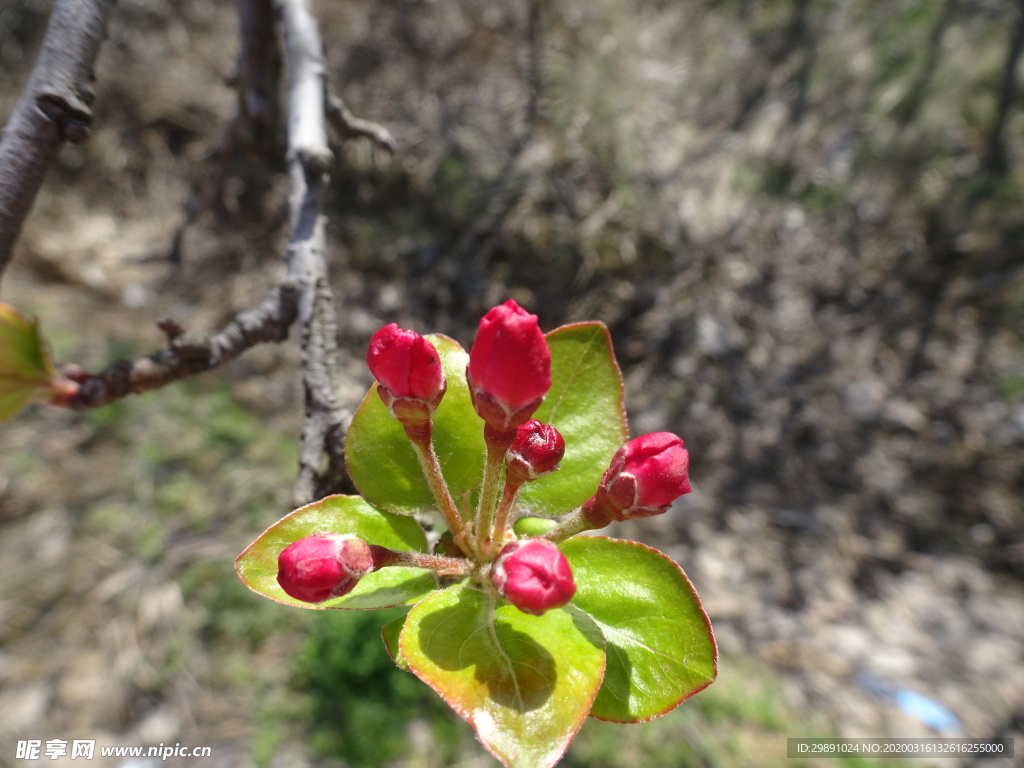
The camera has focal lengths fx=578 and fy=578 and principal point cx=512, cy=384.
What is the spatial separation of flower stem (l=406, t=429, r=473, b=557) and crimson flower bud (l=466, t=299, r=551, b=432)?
10 centimetres

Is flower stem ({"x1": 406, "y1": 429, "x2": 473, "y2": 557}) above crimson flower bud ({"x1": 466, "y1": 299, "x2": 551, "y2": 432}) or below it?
below

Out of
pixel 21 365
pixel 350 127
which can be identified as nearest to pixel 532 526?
pixel 21 365

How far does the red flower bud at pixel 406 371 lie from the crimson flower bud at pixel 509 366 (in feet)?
0.15

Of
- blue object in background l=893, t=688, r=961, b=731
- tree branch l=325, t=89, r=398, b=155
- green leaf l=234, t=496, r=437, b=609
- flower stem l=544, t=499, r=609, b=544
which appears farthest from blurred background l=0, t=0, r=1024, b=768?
flower stem l=544, t=499, r=609, b=544

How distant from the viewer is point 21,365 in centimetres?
61

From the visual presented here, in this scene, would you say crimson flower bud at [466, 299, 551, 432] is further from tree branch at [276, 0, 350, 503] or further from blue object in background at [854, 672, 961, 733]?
blue object in background at [854, 672, 961, 733]

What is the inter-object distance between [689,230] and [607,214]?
1.63 feet

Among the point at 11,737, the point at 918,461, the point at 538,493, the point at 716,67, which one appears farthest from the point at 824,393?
the point at 11,737

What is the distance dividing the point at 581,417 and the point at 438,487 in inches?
8.3

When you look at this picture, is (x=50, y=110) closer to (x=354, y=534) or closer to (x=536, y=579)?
(x=354, y=534)

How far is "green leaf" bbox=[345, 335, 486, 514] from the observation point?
69cm

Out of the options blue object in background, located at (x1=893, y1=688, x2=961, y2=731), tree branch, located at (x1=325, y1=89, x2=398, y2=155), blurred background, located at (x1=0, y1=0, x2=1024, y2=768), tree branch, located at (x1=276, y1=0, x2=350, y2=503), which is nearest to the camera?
tree branch, located at (x1=276, y1=0, x2=350, y2=503)

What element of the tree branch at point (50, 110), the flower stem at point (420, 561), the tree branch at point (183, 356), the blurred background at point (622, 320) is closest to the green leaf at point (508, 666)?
the flower stem at point (420, 561)

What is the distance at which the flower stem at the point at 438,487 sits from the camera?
2.12ft
